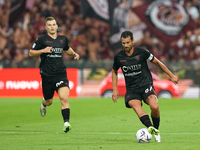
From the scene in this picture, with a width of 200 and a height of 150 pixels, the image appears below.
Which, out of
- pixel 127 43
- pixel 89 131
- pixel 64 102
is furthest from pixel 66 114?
pixel 127 43

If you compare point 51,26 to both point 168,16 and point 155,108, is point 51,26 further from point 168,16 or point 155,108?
point 168,16

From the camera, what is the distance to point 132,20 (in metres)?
20.5

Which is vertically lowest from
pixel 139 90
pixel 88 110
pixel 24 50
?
pixel 88 110

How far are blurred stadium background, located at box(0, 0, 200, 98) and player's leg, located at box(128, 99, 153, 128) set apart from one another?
12627mm

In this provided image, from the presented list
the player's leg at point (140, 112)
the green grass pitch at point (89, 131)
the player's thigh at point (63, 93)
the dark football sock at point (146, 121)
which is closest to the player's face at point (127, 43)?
the player's leg at point (140, 112)

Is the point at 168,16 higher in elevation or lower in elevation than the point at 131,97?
higher

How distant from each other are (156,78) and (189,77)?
158 centimetres

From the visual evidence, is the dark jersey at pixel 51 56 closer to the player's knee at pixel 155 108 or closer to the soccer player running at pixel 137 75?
the soccer player running at pixel 137 75

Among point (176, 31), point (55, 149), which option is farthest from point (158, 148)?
point (176, 31)

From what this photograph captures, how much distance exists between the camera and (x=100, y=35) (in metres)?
21.8

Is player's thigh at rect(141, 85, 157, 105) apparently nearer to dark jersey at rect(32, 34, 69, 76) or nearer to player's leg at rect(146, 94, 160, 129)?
player's leg at rect(146, 94, 160, 129)

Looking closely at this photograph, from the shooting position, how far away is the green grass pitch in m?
6.63

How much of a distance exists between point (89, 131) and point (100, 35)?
13.2 metres

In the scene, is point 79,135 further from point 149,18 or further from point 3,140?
point 149,18
